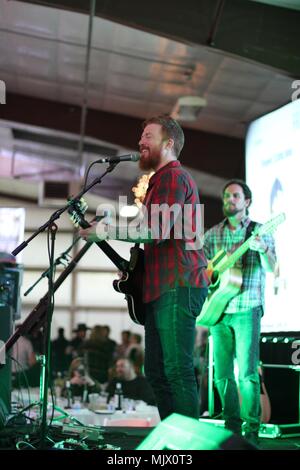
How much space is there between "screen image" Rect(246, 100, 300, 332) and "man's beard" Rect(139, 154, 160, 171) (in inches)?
93.5

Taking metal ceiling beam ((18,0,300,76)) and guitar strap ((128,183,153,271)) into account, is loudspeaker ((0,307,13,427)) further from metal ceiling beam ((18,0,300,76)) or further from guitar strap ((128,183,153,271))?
metal ceiling beam ((18,0,300,76))

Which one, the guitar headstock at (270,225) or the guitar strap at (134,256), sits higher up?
the guitar headstock at (270,225)

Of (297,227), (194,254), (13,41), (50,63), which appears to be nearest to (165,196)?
(194,254)

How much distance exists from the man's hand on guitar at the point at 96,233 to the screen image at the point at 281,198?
271 cm

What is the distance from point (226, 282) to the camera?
431cm

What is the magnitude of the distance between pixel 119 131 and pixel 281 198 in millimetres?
4306

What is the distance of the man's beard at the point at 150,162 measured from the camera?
3.21 m

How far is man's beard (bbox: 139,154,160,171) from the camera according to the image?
3.21 meters

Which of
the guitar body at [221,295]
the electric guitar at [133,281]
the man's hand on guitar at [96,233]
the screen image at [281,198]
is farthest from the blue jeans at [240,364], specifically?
the man's hand on guitar at [96,233]

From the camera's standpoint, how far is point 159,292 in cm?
298

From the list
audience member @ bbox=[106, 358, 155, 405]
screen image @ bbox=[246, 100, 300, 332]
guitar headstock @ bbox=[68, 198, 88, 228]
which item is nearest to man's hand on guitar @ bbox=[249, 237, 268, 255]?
screen image @ bbox=[246, 100, 300, 332]

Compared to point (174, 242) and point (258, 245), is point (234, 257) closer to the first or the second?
point (258, 245)

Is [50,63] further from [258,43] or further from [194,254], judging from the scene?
[194,254]

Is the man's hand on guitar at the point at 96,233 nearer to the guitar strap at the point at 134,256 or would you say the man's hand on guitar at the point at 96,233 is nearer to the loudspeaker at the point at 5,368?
the guitar strap at the point at 134,256
